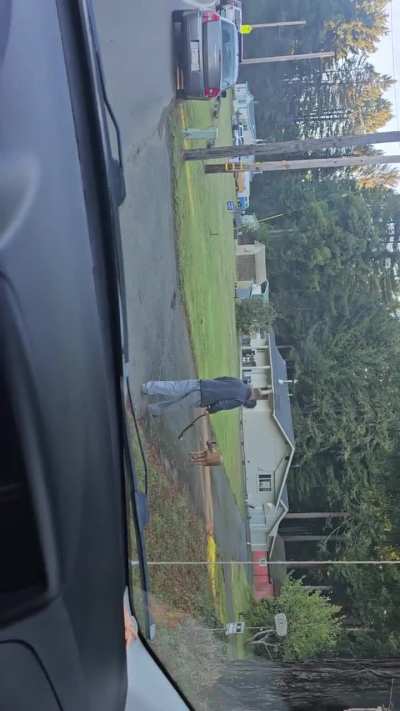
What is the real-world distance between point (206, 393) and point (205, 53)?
8.60ft

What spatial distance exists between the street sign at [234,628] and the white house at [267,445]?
33 centimetres

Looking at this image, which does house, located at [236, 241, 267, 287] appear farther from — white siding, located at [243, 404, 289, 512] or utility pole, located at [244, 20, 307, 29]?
utility pole, located at [244, 20, 307, 29]

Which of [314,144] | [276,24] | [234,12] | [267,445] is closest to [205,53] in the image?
[234,12]

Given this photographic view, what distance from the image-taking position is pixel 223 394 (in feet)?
11.0

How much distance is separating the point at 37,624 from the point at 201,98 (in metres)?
3.45

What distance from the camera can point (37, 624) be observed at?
1.34 m

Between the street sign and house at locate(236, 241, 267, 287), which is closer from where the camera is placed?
the street sign

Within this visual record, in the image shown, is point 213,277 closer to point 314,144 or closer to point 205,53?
point 314,144

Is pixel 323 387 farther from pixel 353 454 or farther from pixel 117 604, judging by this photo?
pixel 117 604

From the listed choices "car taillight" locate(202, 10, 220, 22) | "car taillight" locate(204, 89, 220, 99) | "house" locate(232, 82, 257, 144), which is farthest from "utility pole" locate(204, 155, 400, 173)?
"car taillight" locate(202, 10, 220, 22)

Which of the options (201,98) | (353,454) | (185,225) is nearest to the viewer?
(353,454)

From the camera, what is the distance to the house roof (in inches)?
107

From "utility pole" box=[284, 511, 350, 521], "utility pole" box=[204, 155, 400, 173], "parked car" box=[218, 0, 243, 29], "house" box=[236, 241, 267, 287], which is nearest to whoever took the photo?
"utility pole" box=[284, 511, 350, 521]

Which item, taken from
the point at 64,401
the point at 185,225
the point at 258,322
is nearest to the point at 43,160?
the point at 64,401
